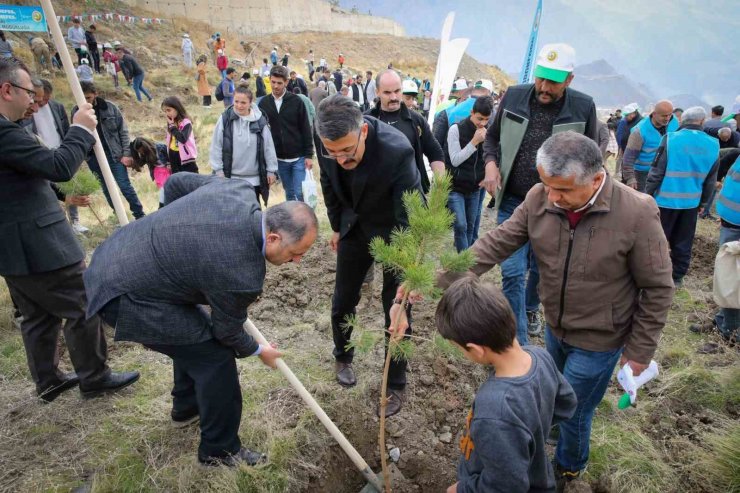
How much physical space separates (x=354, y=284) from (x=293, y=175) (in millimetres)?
3073

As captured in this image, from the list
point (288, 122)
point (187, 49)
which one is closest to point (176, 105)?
point (288, 122)

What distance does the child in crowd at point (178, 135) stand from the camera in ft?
15.6

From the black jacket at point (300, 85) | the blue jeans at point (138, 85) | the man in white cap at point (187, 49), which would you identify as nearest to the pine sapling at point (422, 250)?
the black jacket at point (300, 85)

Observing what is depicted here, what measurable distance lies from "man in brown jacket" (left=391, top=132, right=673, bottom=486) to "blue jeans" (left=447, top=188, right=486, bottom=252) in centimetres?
213

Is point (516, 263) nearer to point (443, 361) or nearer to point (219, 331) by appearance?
point (443, 361)

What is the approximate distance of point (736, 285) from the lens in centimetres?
326

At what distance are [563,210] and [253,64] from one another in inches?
1061

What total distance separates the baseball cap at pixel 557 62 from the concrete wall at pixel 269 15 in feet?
109

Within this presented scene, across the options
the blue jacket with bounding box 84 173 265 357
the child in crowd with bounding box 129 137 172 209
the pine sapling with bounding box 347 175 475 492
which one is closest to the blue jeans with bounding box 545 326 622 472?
the pine sapling with bounding box 347 175 475 492

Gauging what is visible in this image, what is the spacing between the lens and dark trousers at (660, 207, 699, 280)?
4.35 metres

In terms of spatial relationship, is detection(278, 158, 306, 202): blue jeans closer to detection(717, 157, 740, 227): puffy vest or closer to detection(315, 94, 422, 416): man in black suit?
detection(315, 94, 422, 416): man in black suit

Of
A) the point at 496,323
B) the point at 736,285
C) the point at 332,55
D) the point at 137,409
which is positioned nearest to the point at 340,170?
the point at 496,323

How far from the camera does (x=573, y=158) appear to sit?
1.56m

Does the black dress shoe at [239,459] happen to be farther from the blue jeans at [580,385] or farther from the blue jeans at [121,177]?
the blue jeans at [121,177]
